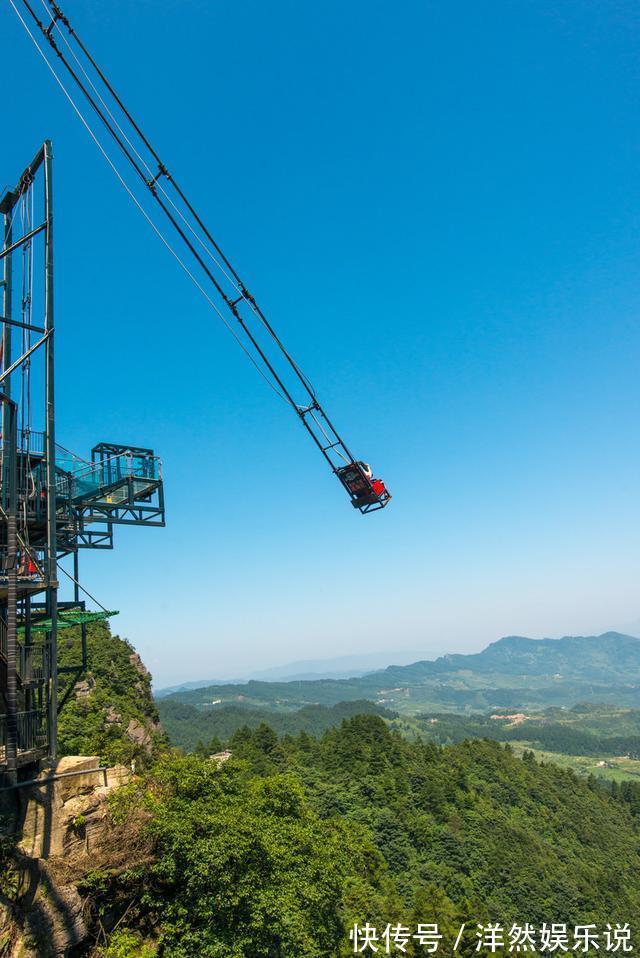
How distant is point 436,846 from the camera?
66.1 meters

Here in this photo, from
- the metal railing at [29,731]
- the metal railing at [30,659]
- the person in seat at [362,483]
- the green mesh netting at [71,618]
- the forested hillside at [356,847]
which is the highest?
the person in seat at [362,483]

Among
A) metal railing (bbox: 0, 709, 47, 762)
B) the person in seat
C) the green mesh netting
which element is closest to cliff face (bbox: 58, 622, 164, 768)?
the green mesh netting

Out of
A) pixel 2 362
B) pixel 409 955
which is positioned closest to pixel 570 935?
pixel 409 955

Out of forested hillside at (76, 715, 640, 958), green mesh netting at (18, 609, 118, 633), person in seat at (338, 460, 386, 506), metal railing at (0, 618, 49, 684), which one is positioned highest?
person in seat at (338, 460, 386, 506)

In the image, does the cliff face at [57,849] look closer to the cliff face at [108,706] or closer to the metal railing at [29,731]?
the metal railing at [29,731]

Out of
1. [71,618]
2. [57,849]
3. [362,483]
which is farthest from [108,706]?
[362,483]

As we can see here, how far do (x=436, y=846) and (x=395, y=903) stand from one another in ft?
93.9

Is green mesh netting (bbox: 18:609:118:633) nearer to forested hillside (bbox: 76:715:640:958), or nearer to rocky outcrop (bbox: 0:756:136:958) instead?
rocky outcrop (bbox: 0:756:136:958)

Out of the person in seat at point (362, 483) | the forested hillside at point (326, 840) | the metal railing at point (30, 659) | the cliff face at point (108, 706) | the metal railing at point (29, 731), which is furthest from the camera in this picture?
the cliff face at point (108, 706)

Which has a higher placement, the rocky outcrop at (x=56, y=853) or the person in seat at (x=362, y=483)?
the person in seat at (x=362, y=483)

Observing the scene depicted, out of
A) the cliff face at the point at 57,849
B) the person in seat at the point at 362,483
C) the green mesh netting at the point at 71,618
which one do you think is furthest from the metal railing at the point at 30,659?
the person in seat at the point at 362,483

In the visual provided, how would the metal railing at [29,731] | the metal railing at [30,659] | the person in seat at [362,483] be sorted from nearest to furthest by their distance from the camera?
the metal railing at [29,731] → the metal railing at [30,659] → the person in seat at [362,483]

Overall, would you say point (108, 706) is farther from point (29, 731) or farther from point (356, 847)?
point (29, 731)

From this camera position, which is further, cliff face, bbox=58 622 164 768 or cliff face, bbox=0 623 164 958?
cliff face, bbox=58 622 164 768
